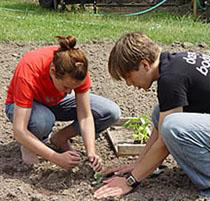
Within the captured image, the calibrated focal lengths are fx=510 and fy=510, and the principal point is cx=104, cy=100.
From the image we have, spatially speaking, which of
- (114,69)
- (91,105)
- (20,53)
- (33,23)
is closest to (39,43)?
(20,53)

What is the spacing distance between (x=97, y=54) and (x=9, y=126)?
66.3 inches

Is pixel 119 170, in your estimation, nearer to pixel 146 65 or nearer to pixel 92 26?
pixel 146 65

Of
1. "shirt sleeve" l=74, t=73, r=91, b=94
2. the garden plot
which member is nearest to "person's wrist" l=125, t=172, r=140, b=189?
the garden plot

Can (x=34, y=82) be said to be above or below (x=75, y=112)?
above

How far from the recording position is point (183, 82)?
2.89 metres

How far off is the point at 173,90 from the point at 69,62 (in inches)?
27.6

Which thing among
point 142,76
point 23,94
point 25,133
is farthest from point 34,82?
point 142,76

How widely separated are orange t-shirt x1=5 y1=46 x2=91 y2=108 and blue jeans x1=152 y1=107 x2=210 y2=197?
82 cm

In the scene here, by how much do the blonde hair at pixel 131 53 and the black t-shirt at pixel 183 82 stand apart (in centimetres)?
8

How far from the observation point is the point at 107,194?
316 cm

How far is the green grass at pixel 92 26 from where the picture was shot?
20.8 feet

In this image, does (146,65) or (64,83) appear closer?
(146,65)

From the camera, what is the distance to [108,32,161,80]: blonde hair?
2939mm

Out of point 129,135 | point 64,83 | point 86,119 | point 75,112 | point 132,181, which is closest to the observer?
point 132,181
